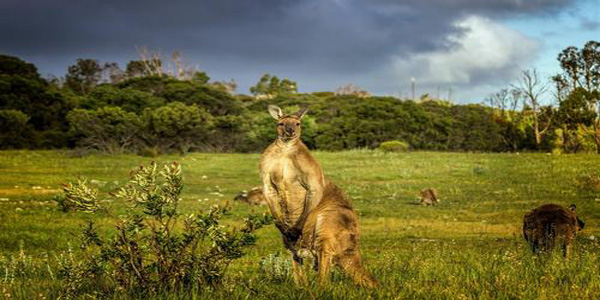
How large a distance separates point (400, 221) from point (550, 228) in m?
9.54

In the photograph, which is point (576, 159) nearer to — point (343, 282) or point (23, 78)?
point (343, 282)

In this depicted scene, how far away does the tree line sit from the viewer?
49250mm

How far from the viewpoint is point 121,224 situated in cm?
580

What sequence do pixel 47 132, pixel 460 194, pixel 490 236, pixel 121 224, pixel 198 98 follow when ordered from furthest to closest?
pixel 198 98
pixel 47 132
pixel 460 194
pixel 490 236
pixel 121 224

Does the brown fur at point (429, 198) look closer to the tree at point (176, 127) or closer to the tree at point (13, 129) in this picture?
the tree at point (176, 127)

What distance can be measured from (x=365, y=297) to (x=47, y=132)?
2048 inches

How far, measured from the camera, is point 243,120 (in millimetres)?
62875

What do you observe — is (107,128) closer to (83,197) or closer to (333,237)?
(83,197)

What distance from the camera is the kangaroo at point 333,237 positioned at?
5.58m

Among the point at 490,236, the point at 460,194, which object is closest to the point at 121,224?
the point at 490,236

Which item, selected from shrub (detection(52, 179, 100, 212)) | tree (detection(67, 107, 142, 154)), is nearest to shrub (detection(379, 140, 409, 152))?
tree (detection(67, 107, 142, 154))

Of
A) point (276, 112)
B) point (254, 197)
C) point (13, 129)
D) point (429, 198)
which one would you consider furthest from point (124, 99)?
point (276, 112)

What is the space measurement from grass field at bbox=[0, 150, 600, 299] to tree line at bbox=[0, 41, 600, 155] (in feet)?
24.6

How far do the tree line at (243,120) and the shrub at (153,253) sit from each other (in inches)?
1600
